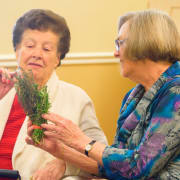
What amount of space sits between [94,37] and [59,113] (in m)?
0.80

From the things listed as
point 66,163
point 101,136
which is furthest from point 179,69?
point 66,163

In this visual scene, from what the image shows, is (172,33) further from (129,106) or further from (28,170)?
(28,170)

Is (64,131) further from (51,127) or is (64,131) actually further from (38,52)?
(38,52)

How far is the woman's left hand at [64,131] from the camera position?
1269 millimetres

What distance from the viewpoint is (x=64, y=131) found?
1290mm

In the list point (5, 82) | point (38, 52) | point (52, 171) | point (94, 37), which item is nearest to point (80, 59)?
point (94, 37)

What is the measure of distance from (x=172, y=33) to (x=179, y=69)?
174 mm

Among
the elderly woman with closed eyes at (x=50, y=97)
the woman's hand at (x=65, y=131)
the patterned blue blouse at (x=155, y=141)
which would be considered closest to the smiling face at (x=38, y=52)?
the elderly woman with closed eyes at (x=50, y=97)

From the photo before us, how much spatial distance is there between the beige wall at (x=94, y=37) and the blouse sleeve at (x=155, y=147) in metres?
1.07

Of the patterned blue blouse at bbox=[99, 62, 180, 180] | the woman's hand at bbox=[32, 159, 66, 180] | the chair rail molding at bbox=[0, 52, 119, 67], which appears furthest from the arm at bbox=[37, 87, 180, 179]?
the chair rail molding at bbox=[0, 52, 119, 67]

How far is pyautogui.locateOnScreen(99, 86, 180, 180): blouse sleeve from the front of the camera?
121 cm

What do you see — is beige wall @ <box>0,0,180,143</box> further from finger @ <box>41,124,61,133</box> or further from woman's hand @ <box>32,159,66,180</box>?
finger @ <box>41,124,61,133</box>

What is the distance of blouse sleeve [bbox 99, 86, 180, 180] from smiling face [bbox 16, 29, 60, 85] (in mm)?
705

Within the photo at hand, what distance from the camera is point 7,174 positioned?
1596mm
